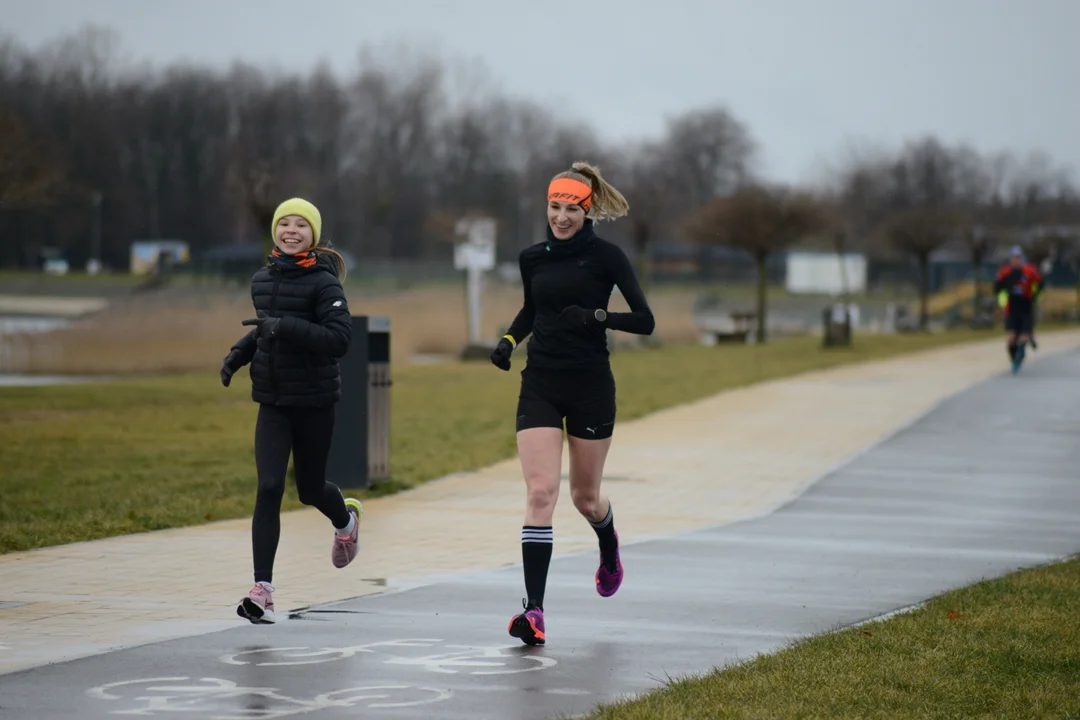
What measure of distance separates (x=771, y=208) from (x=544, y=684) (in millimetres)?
39820

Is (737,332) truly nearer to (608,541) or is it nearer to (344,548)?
(344,548)

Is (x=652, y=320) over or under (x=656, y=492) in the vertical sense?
over

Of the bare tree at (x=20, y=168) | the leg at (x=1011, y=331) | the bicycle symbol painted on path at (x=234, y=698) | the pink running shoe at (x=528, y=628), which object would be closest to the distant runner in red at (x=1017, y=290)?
the leg at (x=1011, y=331)

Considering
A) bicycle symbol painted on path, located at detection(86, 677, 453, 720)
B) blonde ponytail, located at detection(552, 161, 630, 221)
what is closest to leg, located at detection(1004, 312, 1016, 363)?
blonde ponytail, located at detection(552, 161, 630, 221)

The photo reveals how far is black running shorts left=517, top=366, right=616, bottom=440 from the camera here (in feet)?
23.9

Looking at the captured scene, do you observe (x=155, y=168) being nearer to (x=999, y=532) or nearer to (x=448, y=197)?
(x=448, y=197)

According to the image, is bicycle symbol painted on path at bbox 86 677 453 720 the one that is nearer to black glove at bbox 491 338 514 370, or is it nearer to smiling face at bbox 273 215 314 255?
black glove at bbox 491 338 514 370

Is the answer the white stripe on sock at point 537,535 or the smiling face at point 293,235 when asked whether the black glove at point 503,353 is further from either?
the smiling face at point 293,235

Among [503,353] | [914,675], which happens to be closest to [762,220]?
[503,353]

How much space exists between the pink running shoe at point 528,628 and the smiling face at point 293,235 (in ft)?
6.11

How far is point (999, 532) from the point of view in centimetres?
1104

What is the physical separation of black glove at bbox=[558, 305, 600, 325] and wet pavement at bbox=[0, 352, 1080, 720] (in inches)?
51.0

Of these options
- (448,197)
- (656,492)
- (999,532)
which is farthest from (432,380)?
(448,197)

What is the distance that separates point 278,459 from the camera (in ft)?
24.5
